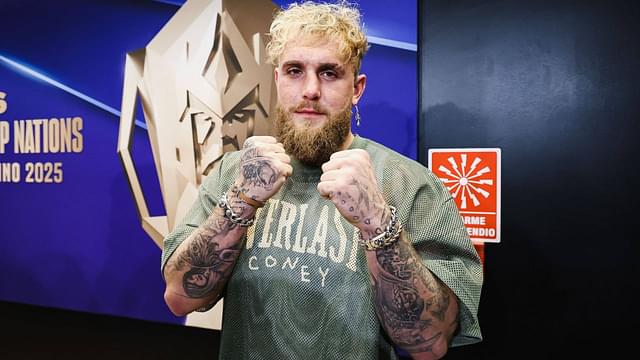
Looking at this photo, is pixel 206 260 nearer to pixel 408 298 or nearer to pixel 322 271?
pixel 322 271

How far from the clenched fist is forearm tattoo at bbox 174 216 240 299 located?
22 cm

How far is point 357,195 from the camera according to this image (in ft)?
2.64

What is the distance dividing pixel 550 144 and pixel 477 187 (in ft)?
0.78

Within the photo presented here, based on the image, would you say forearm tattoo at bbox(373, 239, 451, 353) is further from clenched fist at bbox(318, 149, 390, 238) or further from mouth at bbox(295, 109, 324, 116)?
mouth at bbox(295, 109, 324, 116)

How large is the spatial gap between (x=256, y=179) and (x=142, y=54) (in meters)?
1.31

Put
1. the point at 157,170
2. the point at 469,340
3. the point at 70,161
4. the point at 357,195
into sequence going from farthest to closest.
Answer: the point at 70,161 < the point at 157,170 < the point at 469,340 < the point at 357,195

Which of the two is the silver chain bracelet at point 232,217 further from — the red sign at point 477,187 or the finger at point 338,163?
the red sign at point 477,187

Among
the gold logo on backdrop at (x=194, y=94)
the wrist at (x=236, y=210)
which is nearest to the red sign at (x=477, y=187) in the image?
the gold logo on backdrop at (x=194, y=94)

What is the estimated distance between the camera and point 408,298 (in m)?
0.86

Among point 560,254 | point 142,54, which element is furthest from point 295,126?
point 142,54

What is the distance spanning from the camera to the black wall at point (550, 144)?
1311 millimetres

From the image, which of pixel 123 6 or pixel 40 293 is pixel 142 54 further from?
pixel 40 293

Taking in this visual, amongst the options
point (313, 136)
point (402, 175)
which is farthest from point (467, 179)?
point (313, 136)

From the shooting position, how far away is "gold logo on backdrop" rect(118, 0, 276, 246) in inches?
67.3
